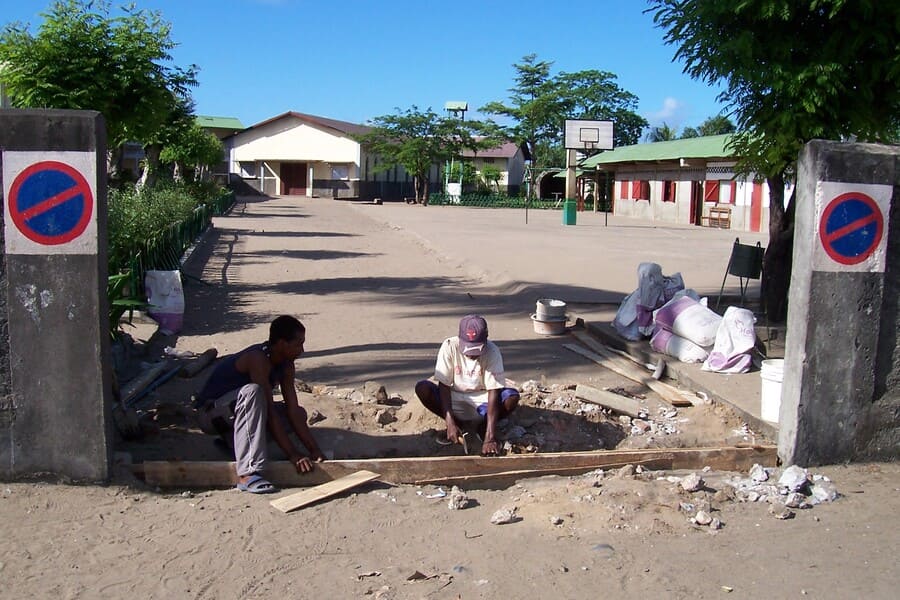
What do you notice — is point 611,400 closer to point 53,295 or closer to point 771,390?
point 771,390

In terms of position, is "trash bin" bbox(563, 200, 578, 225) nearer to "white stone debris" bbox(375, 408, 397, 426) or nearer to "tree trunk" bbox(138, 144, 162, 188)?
"tree trunk" bbox(138, 144, 162, 188)

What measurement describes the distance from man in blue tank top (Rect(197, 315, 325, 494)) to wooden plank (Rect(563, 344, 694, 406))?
3.09 metres

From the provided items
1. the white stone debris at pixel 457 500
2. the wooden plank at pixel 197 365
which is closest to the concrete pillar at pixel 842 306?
the white stone debris at pixel 457 500

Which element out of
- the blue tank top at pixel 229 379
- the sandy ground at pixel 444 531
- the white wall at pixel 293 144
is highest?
the white wall at pixel 293 144

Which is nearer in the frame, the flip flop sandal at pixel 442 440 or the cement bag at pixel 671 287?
the flip flop sandal at pixel 442 440

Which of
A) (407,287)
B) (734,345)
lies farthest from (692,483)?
(407,287)

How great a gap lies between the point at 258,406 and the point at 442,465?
113 cm

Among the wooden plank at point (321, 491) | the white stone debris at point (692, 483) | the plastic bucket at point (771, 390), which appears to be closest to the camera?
the wooden plank at point (321, 491)

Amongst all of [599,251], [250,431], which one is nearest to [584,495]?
[250,431]

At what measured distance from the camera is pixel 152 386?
6770 millimetres

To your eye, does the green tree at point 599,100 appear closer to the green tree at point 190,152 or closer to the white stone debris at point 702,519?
the green tree at point 190,152

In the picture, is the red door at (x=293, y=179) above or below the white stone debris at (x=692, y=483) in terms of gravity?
above

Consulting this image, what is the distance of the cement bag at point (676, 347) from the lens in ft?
25.8

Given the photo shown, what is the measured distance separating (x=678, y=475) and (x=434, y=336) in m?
4.90
